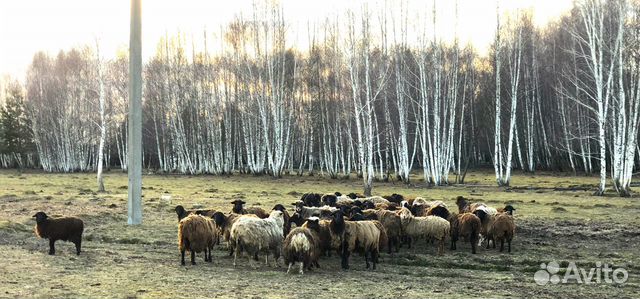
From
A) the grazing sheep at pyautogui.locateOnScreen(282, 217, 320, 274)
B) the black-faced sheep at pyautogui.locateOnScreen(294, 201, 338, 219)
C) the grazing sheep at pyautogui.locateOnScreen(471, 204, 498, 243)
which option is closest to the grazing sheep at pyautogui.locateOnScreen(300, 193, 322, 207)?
the black-faced sheep at pyautogui.locateOnScreen(294, 201, 338, 219)

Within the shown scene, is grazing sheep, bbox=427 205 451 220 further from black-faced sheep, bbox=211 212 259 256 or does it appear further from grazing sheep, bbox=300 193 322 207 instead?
black-faced sheep, bbox=211 212 259 256

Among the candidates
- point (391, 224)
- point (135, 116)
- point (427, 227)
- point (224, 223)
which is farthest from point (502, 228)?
point (135, 116)

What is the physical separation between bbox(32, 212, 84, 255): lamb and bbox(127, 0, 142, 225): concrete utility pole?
655 cm

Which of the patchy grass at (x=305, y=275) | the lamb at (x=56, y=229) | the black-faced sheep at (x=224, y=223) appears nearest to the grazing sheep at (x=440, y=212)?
the patchy grass at (x=305, y=275)

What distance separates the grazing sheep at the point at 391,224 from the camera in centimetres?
1565

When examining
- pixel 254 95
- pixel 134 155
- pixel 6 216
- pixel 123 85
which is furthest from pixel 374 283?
pixel 123 85

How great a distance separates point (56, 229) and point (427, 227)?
996cm

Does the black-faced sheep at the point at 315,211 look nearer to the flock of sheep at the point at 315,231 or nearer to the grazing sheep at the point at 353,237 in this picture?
the flock of sheep at the point at 315,231

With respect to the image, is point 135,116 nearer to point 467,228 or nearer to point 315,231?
point 315,231

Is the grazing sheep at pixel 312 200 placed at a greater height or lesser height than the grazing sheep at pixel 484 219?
greater

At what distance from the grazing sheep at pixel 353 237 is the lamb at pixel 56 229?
6.61 metres

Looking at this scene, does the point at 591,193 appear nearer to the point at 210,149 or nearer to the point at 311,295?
the point at 311,295

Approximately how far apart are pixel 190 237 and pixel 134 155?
9309mm

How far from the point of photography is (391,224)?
51.4 feet
